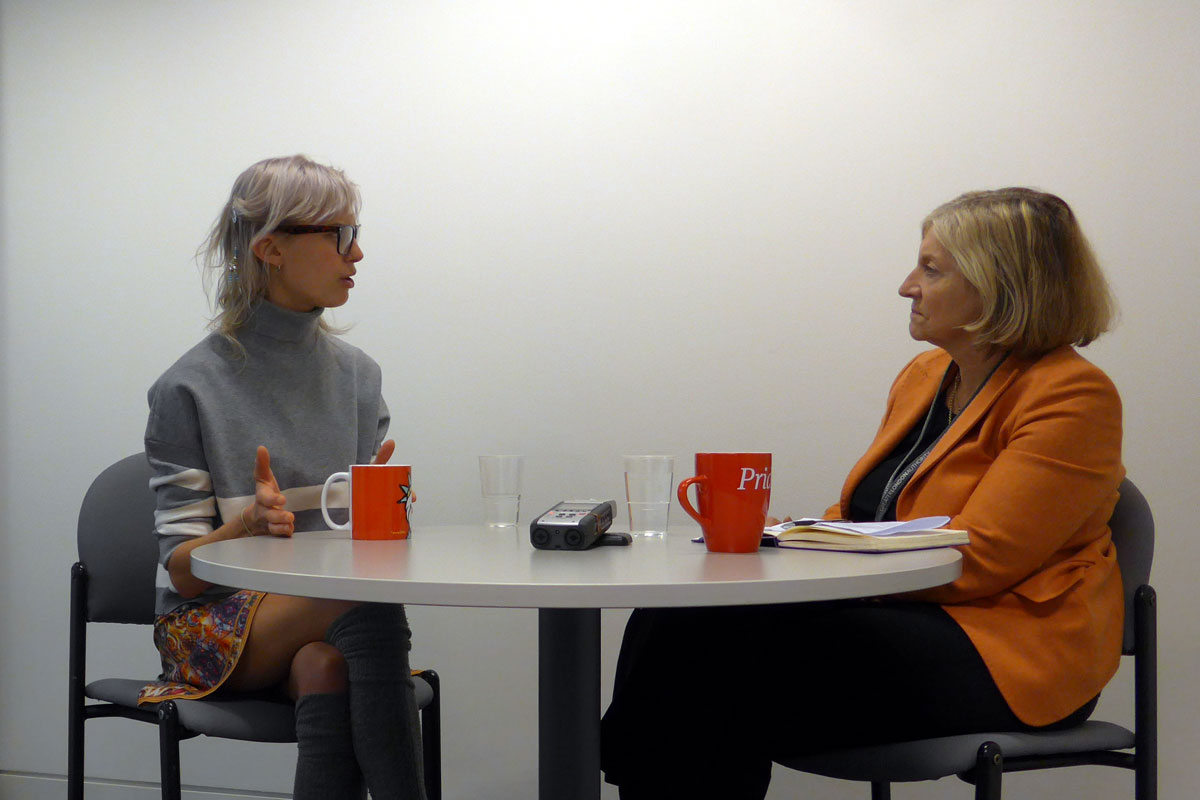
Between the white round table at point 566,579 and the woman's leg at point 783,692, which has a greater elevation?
the white round table at point 566,579

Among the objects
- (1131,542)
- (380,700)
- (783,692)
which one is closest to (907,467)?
(1131,542)

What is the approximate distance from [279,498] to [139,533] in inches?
24.5

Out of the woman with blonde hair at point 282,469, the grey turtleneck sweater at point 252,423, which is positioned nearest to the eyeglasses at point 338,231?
the woman with blonde hair at point 282,469

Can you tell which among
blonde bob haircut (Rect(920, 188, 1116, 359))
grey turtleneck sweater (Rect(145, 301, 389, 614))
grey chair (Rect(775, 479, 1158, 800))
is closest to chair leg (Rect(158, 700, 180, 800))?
grey turtleneck sweater (Rect(145, 301, 389, 614))

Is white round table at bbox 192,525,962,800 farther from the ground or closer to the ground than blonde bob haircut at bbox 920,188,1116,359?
closer to the ground

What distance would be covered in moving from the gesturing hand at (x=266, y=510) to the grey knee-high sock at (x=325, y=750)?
0.26 metres

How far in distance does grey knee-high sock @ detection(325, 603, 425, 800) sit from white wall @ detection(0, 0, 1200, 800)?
3.71ft

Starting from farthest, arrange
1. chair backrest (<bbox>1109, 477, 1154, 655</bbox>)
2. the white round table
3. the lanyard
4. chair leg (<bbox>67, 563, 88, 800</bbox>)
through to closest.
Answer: chair leg (<bbox>67, 563, 88, 800</bbox>)
the lanyard
chair backrest (<bbox>1109, 477, 1154, 655</bbox>)
the white round table

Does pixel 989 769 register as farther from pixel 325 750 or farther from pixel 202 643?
pixel 202 643

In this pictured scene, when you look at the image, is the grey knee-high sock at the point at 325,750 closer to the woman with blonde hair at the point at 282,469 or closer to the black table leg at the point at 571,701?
the woman with blonde hair at the point at 282,469

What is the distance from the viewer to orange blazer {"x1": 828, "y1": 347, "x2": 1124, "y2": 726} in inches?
57.9

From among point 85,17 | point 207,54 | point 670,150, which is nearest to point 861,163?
point 670,150

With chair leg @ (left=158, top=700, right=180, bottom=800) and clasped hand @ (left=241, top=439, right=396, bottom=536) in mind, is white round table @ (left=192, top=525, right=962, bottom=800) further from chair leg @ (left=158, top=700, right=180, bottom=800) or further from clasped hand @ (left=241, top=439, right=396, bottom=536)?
chair leg @ (left=158, top=700, right=180, bottom=800)

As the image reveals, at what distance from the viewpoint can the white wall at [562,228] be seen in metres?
2.41
